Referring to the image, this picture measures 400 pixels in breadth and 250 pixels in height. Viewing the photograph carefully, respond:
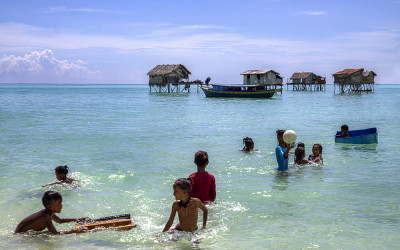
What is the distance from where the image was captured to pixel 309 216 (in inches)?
315

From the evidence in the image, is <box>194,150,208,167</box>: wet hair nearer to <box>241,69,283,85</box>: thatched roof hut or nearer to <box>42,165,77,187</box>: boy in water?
<box>42,165,77,187</box>: boy in water

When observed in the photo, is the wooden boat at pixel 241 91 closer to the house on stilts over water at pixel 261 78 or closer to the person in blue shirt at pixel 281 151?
the house on stilts over water at pixel 261 78

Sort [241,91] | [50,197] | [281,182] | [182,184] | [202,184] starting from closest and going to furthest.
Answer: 1. [182,184]
2. [50,197]
3. [202,184]
4. [281,182]
5. [241,91]

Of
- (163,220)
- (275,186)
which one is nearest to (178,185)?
(163,220)

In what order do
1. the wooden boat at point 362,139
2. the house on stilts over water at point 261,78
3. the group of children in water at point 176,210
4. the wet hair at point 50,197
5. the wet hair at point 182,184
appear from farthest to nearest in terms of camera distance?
Result: the house on stilts over water at point 261,78 → the wooden boat at point 362,139 → the wet hair at point 50,197 → the group of children in water at point 176,210 → the wet hair at point 182,184

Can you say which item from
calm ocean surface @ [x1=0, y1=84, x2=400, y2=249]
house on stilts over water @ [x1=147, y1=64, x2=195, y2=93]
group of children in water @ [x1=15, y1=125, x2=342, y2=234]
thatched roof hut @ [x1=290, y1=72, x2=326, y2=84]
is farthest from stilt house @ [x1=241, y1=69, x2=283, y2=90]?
group of children in water @ [x1=15, y1=125, x2=342, y2=234]

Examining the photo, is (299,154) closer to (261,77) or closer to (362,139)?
(362,139)

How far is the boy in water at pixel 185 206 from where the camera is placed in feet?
18.9

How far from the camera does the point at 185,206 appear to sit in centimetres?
607

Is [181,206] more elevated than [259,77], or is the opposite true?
[259,77]

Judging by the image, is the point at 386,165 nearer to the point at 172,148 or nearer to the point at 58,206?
the point at 172,148

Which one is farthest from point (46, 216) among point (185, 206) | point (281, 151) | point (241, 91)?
point (241, 91)

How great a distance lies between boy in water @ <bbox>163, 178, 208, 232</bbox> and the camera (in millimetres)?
5746

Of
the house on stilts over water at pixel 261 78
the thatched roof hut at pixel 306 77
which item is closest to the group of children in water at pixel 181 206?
the house on stilts over water at pixel 261 78
